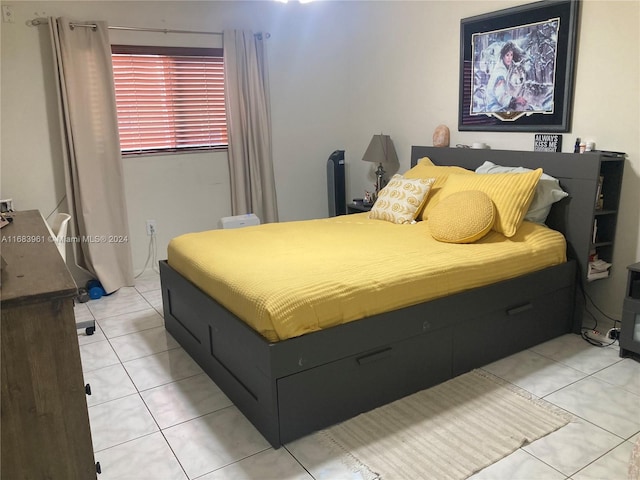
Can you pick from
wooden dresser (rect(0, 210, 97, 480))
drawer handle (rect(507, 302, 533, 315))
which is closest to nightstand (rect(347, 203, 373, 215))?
drawer handle (rect(507, 302, 533, 315))

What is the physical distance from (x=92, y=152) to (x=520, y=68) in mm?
3163

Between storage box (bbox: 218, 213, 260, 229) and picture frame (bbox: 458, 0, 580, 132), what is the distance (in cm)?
185

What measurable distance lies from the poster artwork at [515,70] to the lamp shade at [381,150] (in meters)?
0.86

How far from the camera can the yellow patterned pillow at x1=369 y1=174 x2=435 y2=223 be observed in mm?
3430

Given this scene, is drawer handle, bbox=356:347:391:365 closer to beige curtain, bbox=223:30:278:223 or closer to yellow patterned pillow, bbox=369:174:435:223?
yellow patterned pillow, bbox=369:174:435:223

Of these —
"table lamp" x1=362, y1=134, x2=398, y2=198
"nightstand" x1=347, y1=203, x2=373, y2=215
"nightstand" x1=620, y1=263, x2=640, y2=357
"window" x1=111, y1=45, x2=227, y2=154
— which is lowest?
"nightstand" x1=620, y1=263, x2=640, y2=357

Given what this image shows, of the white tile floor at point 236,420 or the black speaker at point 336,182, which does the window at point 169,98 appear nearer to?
the black speaker at point 336,182

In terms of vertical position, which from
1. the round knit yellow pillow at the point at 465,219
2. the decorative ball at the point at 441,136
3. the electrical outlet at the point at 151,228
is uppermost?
the decorative ball at the point at 441,136

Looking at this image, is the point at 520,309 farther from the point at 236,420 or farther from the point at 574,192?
the point at 236,420

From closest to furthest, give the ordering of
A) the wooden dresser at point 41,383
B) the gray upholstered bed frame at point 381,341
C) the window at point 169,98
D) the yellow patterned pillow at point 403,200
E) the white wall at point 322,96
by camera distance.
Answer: the wooden dresser at point 41,383 → the gray upholstered bed frame at point 381,341 → the white wall at point 322,96 → the yellow patterned pillow at point 403,200 → the window at point 169,98

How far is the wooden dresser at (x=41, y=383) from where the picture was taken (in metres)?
1.29

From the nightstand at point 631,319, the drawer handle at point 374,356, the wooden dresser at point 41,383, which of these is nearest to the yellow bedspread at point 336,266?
the drawer handle at point 374,356

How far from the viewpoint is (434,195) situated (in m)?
3.47

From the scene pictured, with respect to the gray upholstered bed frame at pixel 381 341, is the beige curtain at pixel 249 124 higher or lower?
higher
